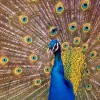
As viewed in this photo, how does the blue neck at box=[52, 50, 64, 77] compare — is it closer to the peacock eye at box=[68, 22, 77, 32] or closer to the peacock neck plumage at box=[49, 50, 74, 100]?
the peacock neck plumage at box=[49, 50, 74, 100]

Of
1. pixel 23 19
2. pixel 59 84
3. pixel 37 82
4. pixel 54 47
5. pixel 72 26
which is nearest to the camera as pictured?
pixel 54 47

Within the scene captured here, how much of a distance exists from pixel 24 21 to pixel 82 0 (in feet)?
1.70

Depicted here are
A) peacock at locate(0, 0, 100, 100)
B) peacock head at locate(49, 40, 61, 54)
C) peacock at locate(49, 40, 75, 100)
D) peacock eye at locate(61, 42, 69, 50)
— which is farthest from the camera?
peacock eye at locate(61, 42, 69, 50)

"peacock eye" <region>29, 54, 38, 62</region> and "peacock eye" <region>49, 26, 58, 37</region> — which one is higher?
"peacock eye" <region>49, 26, 58, 37</region>

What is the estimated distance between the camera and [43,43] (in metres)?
3.17

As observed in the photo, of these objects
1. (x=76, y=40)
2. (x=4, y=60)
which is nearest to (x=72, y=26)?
(x=76, y=40)

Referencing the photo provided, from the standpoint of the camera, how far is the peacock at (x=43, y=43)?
10.2 feet

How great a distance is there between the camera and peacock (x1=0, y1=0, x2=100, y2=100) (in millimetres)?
3115

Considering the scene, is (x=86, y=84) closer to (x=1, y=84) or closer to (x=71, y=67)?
(x=71, y=67)

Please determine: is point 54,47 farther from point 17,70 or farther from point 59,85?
point 17,70

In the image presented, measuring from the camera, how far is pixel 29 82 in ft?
11.0

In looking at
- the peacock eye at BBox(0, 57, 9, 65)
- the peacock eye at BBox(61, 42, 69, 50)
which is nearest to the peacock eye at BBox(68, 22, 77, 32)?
the peacock eye at BBox(61, 42, 69, 50)

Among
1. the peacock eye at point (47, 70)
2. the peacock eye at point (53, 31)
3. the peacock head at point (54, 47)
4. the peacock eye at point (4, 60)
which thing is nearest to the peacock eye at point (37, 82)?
the peacock eye at point (47, 70)

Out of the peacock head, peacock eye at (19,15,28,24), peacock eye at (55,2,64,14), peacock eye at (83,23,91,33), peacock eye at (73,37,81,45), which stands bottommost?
the peacock head
